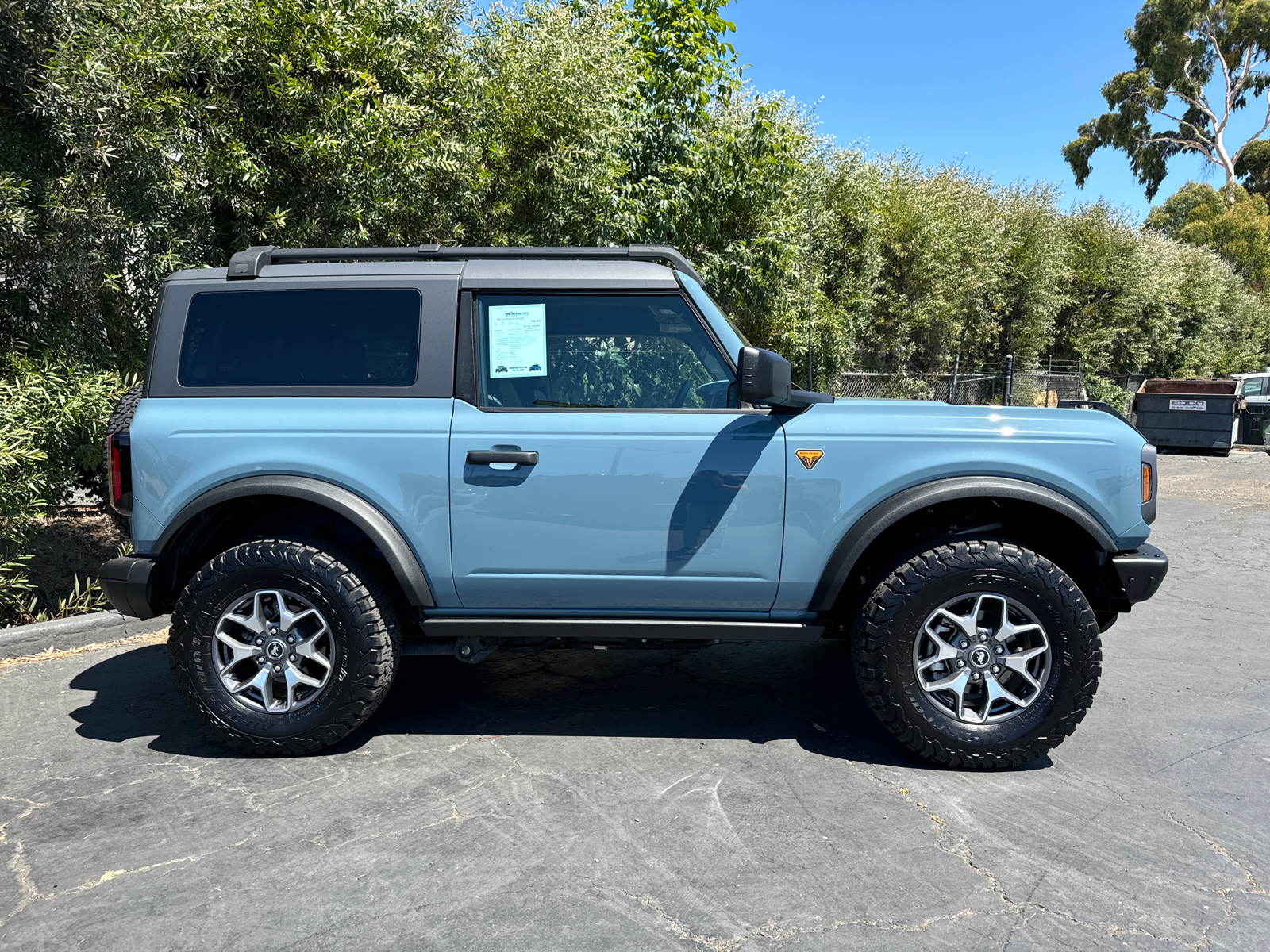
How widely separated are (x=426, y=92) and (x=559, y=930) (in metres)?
6.39

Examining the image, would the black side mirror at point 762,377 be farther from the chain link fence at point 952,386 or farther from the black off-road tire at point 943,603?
the chain link fence at point 952,386

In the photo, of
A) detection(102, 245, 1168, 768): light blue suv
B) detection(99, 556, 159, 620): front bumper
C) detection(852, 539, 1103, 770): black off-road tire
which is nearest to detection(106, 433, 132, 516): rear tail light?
detection(102, 245, 1168, 768): light blue suv

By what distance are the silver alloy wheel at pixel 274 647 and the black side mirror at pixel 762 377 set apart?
1970mm

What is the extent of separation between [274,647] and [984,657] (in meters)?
2.93

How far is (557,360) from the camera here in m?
3.93

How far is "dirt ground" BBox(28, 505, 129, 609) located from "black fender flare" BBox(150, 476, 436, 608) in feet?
10.6

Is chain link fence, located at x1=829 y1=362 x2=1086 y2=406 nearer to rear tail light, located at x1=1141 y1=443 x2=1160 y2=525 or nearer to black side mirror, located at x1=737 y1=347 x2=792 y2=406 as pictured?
rear tail light, located at x1=1141 y1=443 x2=1160 y2=525

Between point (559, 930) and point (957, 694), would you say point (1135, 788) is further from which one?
point (559, 930)

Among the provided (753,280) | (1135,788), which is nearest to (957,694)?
(1135,788)

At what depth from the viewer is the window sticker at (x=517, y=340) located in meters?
3.90

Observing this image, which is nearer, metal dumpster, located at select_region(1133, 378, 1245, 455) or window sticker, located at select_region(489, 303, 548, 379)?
window sticker, located at select_region(489, 303, 548, 379)

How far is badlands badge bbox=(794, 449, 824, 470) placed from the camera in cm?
371

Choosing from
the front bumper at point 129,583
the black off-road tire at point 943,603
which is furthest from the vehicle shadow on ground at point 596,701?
the front bumper at point 129,583

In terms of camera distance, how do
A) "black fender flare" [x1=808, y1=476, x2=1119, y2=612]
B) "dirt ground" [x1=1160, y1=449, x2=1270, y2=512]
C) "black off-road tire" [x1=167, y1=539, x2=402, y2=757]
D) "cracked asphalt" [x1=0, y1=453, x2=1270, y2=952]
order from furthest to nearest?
"dirt ground" [x1=1160, y1=449, x2=1270, y2=512] → "black off-road tire" [x1=167, y1=539, x2=402, y2=757] → "black fender flare" [x1=808, y1=476, x2=1119, y2=612] → "cracked asphalt" [x1=0, y1=453, x2=1270, y2=952]
